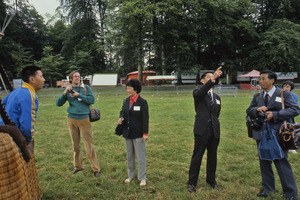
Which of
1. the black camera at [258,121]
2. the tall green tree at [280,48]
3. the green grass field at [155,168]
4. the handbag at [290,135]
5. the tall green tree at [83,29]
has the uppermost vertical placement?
the tall green tree at [83,29]

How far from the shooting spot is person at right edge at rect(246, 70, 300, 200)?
323 cm

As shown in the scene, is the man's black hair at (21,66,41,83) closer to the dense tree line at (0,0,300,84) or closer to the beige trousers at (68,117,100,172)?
the beige trousers at (68,117,100,172)

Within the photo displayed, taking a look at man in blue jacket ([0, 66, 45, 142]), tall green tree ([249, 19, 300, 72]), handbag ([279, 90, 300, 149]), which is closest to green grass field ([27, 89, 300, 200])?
handbag ([279, 90, 300, 149])

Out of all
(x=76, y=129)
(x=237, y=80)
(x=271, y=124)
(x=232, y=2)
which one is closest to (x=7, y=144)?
(x=76, y=129)

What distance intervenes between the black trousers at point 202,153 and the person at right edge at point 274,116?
2.32 ft

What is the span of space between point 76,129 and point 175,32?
92.8 feet

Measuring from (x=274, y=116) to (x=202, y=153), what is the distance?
1.31m

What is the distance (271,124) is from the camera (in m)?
3.37

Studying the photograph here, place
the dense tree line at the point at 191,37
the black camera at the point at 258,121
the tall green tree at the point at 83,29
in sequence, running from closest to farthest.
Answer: the black camera at the point at 258,121 → the dense tree line at the point at 191,37 → the tall green tree at the point at 83,29

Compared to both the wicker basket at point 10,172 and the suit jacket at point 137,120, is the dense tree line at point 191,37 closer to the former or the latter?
the suit jacket at point 137,120

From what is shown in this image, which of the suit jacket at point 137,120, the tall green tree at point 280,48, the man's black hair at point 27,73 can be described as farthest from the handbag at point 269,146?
the tall green tree at point 280,48

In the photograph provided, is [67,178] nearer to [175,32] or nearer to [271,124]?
[271,124]

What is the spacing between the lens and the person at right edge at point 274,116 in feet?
10.6

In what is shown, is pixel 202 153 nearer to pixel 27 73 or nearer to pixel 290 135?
pixel 290 135
